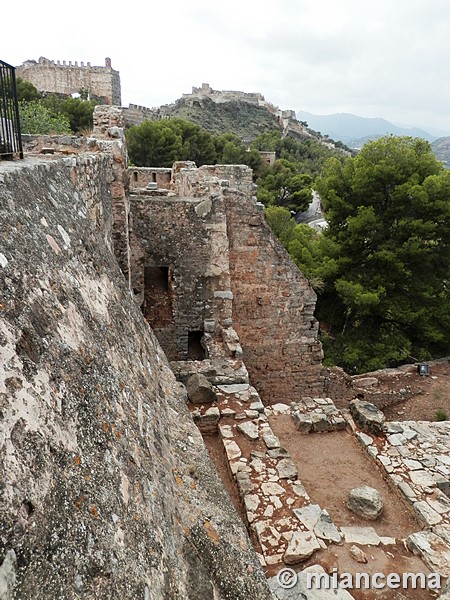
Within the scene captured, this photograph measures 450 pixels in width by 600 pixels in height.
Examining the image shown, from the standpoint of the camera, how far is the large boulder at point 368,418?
7.38m

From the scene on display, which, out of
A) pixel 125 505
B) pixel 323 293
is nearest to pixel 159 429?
pixel 125 505

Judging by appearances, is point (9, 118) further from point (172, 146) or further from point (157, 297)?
point (172, 146)

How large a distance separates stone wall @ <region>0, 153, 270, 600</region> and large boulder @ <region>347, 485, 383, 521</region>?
2.69m

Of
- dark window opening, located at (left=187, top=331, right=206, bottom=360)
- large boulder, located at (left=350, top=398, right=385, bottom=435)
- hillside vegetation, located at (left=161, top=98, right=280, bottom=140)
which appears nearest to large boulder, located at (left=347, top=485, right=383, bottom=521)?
large boulder, located at (left=350, top=398, right=385, bottom=435)

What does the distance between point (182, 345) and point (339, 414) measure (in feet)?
12.7

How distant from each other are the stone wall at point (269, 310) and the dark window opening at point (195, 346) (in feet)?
3.17

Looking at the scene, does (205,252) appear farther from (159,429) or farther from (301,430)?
(159,429)

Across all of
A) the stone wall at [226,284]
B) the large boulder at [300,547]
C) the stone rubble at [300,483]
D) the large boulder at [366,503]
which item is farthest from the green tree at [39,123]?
the large boulder at [300,547]

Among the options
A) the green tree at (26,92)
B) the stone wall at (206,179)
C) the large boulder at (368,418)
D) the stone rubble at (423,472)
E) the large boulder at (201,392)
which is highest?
the green tree at (26,92)

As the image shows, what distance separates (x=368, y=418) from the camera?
746 centimetres

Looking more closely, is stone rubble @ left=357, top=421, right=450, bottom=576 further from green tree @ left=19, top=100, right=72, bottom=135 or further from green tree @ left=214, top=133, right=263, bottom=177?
green tree @ left=214, top=133, right=263, bottom=177

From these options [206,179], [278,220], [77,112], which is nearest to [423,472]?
[206,179]
